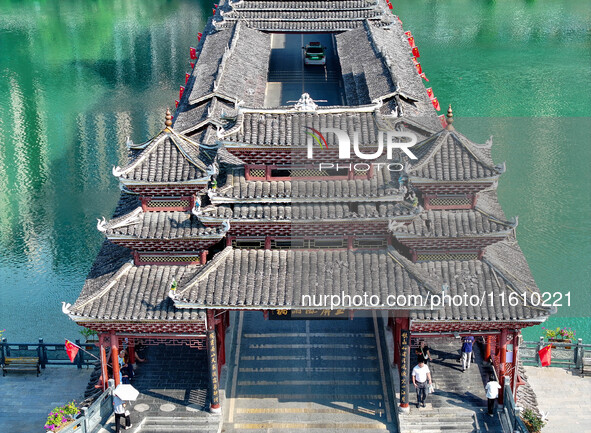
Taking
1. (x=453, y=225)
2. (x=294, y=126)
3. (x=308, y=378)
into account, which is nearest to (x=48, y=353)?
(x=308, y=378)

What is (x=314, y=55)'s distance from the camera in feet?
179

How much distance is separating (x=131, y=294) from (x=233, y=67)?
2432cm

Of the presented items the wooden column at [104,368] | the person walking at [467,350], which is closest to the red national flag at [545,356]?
the person walking at [467,350]

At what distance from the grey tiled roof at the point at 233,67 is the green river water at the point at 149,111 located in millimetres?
11930

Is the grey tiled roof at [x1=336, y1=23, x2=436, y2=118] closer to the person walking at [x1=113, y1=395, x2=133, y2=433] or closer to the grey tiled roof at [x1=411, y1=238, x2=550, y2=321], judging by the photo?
the grey tiled roof at [x1=411, y1=238, x2=550, y2=321]

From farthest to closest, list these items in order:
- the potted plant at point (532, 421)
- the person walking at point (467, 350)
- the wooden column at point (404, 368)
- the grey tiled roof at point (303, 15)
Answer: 1. the grey tiled roof at point (303, 15)
2. the person walking at point (467, 350)
3. the potted plant at point (532, 421)
4. the wooden column at point (404, 368)

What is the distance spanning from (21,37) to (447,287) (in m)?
79.7

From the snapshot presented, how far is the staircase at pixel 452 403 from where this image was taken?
27.6 m

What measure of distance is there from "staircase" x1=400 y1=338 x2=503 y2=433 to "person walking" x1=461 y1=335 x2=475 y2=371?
9.9 inches

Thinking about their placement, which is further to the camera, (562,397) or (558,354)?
(558,354)

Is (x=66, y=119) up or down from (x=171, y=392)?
down

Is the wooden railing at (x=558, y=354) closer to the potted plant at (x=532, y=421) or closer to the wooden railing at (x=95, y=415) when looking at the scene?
the potted plant at (x=532, y=421)

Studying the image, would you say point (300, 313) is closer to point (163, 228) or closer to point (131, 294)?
point (163, 228)

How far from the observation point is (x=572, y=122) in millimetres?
66562
